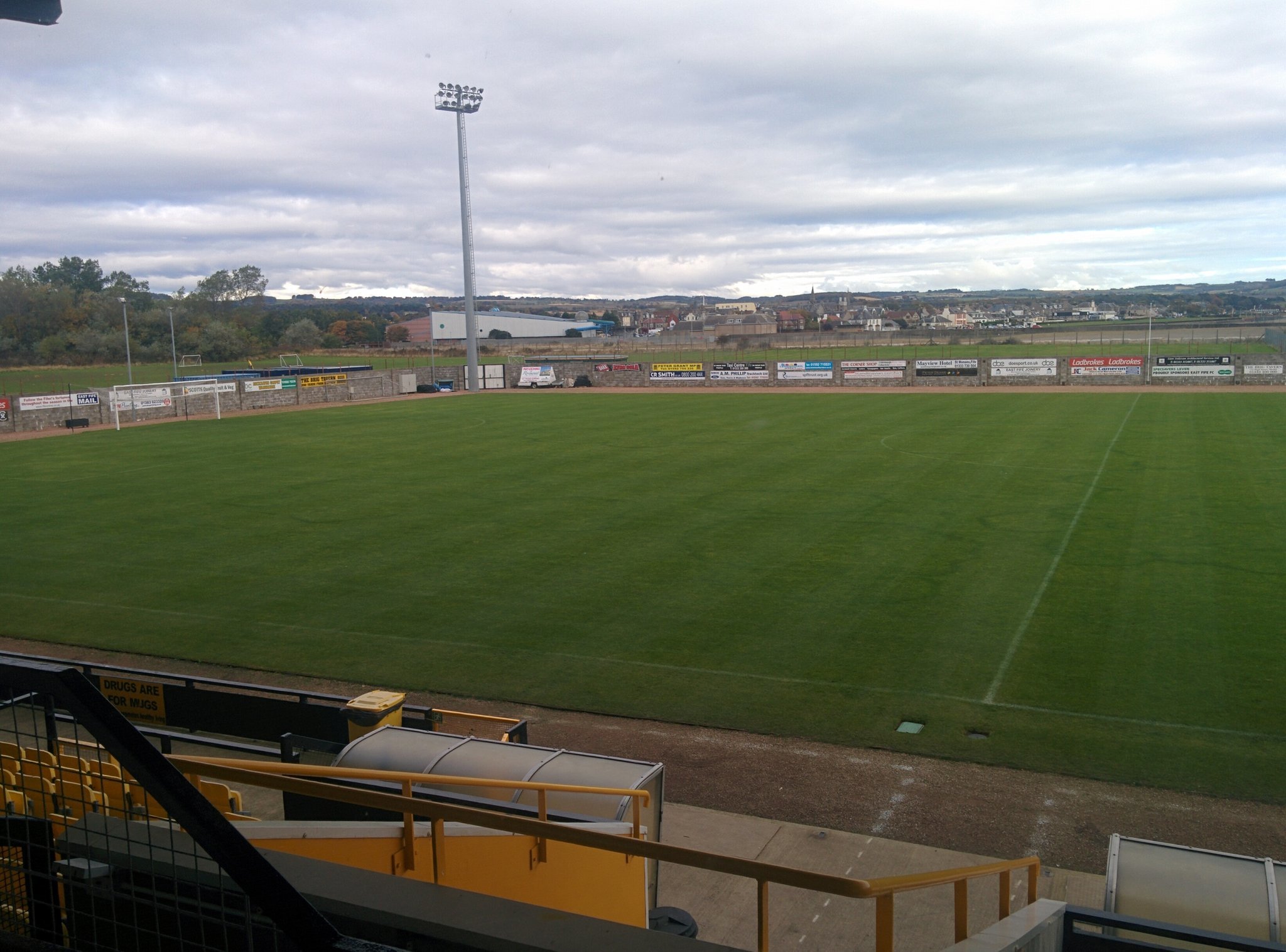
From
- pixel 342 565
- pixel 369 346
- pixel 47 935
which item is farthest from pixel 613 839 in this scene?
pixel 369 346

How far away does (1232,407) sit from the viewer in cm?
4356

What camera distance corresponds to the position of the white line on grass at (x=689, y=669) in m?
11.3

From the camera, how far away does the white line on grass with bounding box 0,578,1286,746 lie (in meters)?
11.3

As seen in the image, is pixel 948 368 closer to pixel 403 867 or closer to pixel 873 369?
pixel 873 369

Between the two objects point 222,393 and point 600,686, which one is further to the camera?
point 222,393

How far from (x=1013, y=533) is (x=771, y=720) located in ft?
34.5

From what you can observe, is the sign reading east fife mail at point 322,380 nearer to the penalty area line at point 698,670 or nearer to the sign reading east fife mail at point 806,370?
the sign reading east fife mail at point 806,370

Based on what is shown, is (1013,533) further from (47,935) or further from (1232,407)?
(1232,407)

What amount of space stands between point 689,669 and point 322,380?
173 ft

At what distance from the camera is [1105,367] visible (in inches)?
2331

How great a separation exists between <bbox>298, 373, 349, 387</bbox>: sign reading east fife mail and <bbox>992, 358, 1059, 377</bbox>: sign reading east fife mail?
3978cm

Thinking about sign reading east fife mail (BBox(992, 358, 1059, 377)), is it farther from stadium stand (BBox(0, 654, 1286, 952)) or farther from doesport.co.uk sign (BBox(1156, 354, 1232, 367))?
stadium stand (BBox(0, 654, 1286, 952))

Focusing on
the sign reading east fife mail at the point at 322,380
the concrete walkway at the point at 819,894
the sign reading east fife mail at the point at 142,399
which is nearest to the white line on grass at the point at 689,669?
the concrete walkway at the point at 819,894

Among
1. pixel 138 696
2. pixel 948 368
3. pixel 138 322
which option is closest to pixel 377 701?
pixel 138 696
